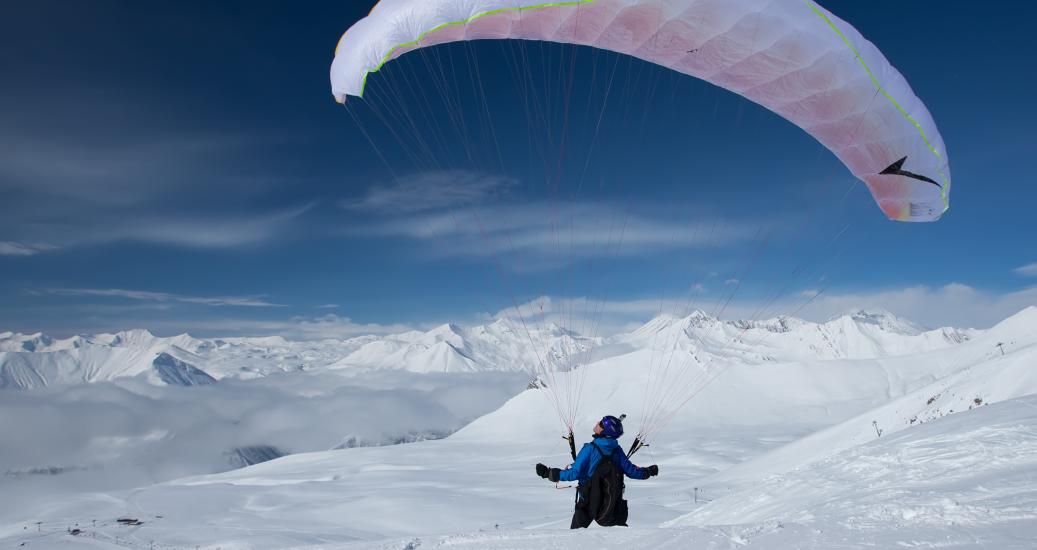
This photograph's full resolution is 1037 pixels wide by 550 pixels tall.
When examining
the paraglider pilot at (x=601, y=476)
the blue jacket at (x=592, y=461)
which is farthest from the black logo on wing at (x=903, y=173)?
the blue jacket at (x=592, y=461)

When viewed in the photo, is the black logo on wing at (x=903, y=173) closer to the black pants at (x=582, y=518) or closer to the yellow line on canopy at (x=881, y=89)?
the yellow line on canopy at (x=881, y=89)

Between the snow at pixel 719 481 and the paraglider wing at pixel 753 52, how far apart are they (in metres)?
4.17

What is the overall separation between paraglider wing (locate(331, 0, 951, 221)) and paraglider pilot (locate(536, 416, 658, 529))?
18.0ft

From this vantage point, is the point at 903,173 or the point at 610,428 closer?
the point at 610,428

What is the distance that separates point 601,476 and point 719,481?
101ft

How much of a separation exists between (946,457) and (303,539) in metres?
29.9

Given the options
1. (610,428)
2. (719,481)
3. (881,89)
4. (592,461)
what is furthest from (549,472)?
(719,481)

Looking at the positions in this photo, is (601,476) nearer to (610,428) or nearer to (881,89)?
(610,428)

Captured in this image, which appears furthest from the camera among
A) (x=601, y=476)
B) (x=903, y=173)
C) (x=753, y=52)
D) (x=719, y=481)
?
(x=719, y=481)

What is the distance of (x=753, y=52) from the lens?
8438mm

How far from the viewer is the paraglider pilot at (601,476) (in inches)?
276

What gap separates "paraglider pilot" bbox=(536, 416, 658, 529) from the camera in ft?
23.0

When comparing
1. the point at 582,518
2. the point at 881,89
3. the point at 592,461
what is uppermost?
the point at 881,89

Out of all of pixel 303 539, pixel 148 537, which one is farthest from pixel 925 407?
pixel 148 537
